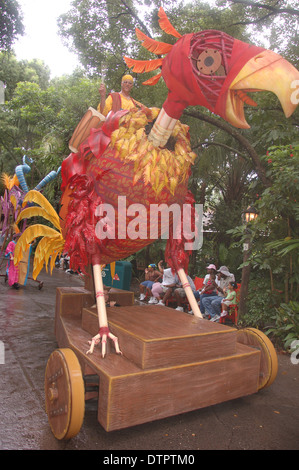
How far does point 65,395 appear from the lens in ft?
6.07

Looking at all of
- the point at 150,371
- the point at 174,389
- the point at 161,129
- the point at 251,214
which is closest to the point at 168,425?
the point at 174,389

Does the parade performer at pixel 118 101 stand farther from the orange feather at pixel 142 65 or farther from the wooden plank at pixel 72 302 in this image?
the wooden plank at pixel 72 302

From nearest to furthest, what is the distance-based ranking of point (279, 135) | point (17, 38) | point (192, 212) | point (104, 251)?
point (104, 251), point (192, 212), point (279, 135), point (17, 38)

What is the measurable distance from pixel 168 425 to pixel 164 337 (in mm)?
564

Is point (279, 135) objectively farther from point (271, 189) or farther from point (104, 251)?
point (104, 251)

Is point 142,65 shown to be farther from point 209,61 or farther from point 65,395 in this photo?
point 65,395

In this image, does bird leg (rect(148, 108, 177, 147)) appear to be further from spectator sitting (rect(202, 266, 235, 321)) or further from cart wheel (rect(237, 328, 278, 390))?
spectator sitting (rect(202, 266, 235, 321))

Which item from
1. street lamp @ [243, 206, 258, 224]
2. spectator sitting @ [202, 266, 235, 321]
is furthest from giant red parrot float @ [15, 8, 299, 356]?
street lamp @ [243, 206, 258, 224]

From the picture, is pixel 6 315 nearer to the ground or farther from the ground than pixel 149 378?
nearer to the ground
